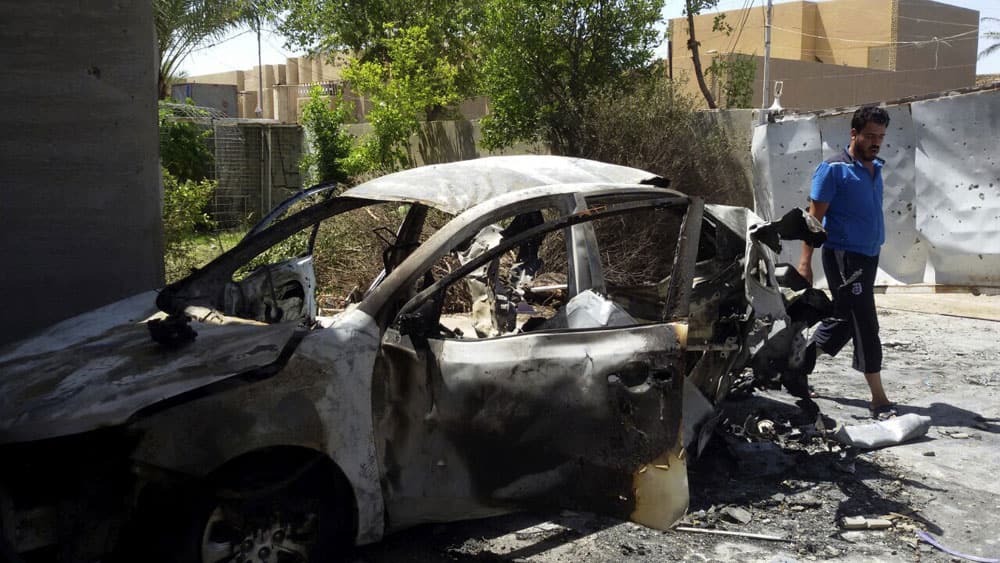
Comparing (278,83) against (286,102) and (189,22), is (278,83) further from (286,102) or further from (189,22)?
(189,22)

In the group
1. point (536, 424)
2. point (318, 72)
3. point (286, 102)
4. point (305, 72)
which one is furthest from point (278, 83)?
point (536, 424)

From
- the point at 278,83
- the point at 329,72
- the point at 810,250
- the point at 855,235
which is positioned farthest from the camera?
the point at 278,83

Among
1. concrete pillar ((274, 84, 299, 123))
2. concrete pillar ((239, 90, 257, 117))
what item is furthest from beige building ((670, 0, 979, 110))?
concrete pillar ((239, 90, 257, 117))

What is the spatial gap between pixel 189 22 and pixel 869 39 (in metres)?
22.4

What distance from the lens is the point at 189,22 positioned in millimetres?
19969

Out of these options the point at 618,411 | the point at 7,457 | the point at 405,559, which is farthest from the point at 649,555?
the point at 7,457

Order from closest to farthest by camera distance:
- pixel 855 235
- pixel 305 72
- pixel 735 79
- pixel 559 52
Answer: pixel 855 235 → pixel 559 52 → pixel 735 79 → pixel 305 72

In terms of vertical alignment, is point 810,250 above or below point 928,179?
below

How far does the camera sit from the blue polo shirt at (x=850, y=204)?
585cm

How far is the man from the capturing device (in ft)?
19.2

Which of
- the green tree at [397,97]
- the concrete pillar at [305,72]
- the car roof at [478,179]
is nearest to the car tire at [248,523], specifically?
the car roof at [478,179]

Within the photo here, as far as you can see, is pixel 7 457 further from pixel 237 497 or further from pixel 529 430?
pixel 529 430

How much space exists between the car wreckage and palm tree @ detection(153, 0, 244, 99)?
1611 cm

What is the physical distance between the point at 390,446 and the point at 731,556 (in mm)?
1631
